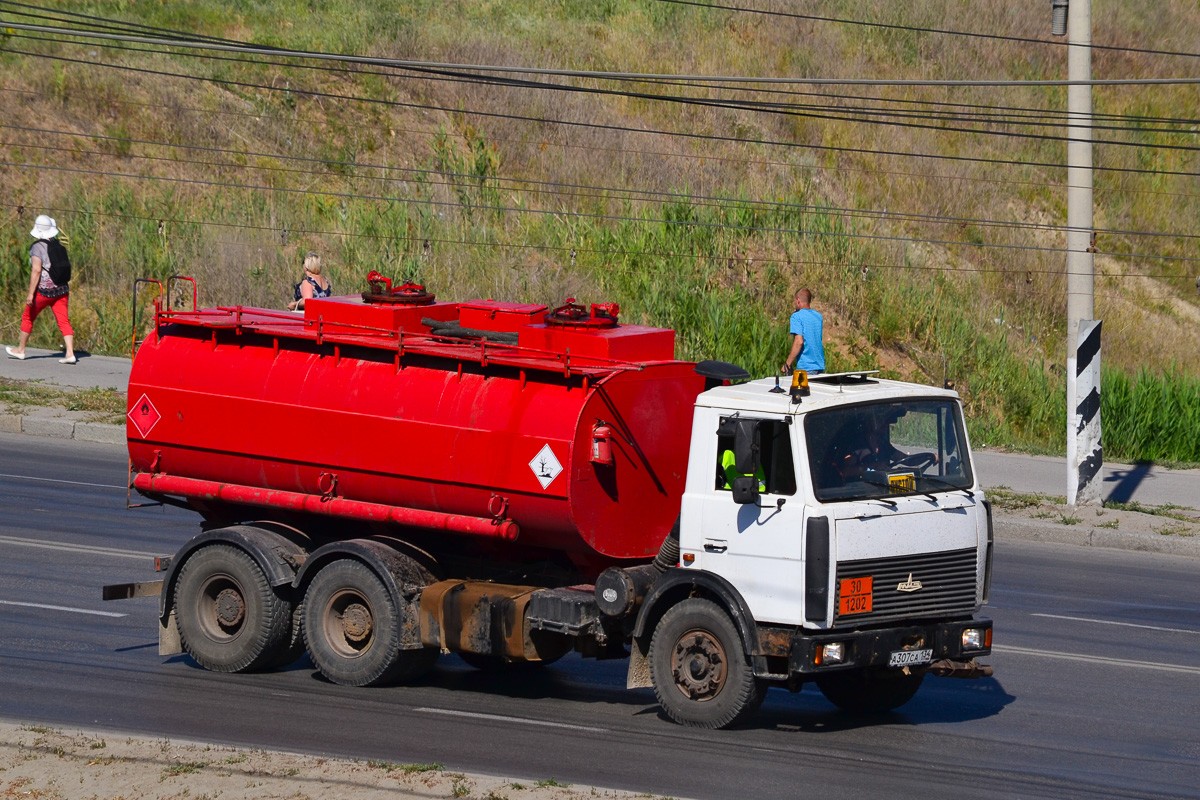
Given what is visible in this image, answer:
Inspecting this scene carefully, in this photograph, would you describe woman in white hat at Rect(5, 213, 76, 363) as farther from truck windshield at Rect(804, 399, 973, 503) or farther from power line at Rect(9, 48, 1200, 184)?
truck windshield at Rect(804, 399, 973, 503)

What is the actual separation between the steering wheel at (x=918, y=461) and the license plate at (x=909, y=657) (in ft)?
3.56

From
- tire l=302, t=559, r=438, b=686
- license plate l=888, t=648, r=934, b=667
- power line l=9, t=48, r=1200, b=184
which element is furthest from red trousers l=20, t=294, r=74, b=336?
license plate l=888, t=648, r=934, b=667

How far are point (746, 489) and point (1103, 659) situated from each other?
4109 mm

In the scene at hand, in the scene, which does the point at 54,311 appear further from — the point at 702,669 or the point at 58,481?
the point at 702,669

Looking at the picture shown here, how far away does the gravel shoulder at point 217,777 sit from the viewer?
654 centimetres

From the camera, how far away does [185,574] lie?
9852 mm

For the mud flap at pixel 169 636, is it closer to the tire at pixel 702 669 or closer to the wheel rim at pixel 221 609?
the wheel rim at pixel 221 609

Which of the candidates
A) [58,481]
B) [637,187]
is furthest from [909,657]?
[637,187]

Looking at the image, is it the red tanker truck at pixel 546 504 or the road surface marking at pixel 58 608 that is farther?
the road surface marking at pixel 58 608

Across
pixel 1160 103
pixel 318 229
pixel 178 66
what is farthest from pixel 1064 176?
pixel 178 66

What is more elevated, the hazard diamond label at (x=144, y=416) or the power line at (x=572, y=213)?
the power line at (x=572, y=213)

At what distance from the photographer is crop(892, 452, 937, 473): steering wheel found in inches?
331

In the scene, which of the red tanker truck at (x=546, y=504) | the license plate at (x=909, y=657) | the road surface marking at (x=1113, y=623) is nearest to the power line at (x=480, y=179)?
the road surface marking at (x=1113, y=623)

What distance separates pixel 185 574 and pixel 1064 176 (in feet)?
95.5
